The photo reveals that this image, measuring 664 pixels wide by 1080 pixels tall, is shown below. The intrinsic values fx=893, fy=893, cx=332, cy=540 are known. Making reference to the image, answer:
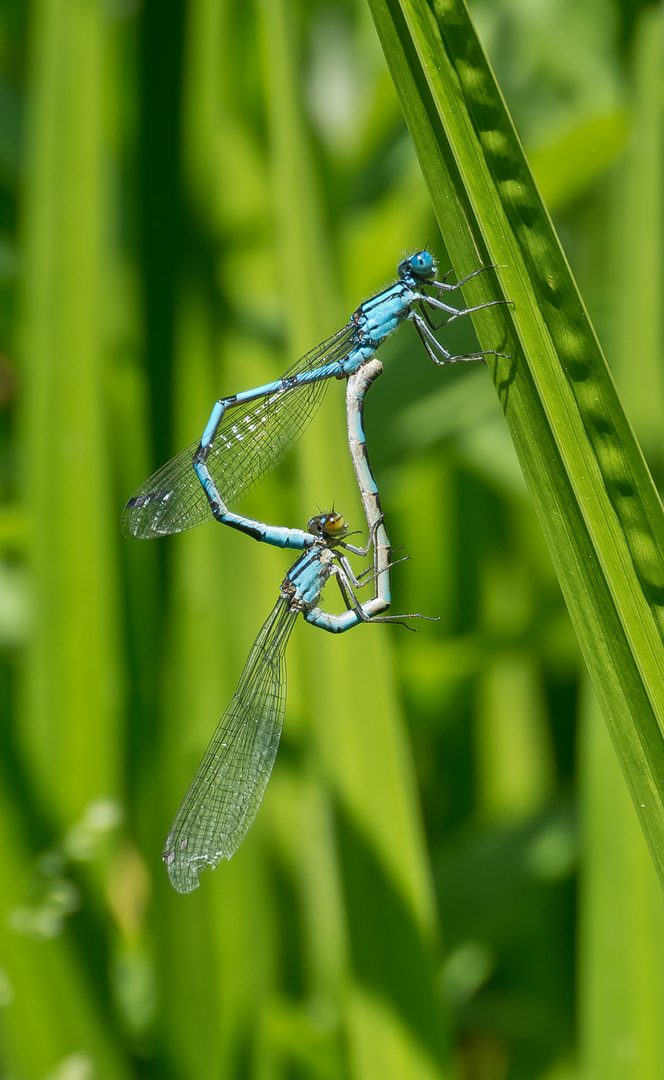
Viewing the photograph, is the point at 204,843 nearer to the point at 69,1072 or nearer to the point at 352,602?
the point at 69,1072

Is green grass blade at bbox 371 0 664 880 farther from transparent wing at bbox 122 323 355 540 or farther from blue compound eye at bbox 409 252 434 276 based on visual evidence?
transparent wing at bbox 122 323 355 540

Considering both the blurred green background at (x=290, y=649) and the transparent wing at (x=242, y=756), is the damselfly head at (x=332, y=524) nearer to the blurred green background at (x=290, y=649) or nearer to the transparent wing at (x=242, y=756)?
the blurred green background at (x=290, y=649)

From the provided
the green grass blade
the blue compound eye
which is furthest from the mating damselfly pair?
the green grass blade

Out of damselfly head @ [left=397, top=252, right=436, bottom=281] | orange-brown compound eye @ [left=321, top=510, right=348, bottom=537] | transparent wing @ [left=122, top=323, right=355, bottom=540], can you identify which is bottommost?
orange-brown compound eye @ [left=321, top=510, right=348, bottom=537]

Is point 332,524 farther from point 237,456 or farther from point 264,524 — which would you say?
point 237,456

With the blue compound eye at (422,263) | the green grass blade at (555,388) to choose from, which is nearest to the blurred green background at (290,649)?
the blue compound eye at (422,263)
